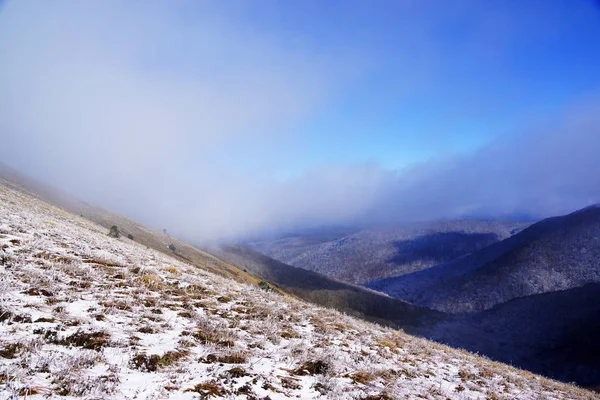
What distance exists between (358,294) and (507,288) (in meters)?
75.8

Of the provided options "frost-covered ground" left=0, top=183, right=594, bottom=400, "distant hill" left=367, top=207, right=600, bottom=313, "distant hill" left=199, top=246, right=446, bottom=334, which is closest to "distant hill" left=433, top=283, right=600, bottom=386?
"distant hill" left=199, top=246, right=446, bottom=334

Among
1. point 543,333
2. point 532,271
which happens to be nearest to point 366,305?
point 543,333

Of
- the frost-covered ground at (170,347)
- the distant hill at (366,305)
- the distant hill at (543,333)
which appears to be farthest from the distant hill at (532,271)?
the frost-covered ground at (170,347)

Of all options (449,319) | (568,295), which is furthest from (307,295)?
(568,295)

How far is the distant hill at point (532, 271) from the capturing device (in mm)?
146125

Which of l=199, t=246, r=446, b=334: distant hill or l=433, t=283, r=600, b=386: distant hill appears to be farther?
l=199, t=246, r=446, b=334: distant hill

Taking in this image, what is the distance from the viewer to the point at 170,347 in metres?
7.11

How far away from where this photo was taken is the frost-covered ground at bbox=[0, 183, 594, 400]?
5332mm

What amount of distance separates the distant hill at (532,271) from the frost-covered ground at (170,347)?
159m

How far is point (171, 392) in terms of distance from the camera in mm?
5266

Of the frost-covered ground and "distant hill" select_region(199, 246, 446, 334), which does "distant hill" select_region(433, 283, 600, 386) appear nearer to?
"distant hill" select_region(199, 246, 446, 334)

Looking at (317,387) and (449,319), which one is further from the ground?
(317,387)

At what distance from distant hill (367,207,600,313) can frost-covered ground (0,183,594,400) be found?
15886 cm

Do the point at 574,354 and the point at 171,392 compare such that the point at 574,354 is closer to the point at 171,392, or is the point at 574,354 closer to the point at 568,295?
the point at 568,295
